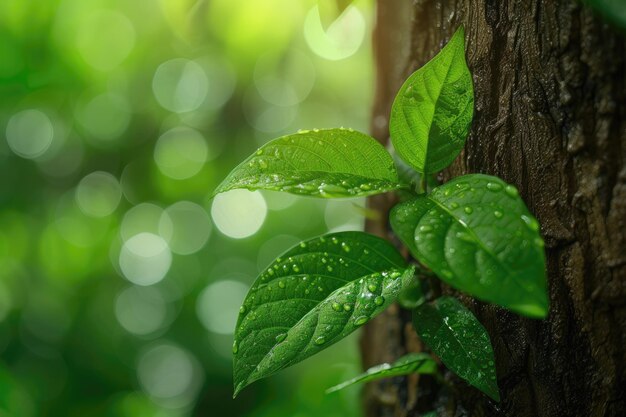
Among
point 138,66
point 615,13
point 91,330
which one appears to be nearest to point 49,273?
point 91,330

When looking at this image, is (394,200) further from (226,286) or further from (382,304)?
(226,286)

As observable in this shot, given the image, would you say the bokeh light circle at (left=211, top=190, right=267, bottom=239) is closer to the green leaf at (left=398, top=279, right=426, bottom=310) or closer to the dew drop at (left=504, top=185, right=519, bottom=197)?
the green leaf at (left=398, top=279, right=426, bottom=310)

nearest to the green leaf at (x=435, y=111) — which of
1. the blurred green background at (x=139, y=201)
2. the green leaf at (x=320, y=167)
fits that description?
the green leaf at (x=320, y=167)

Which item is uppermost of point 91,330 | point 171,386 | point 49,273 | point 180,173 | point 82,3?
point 82,3

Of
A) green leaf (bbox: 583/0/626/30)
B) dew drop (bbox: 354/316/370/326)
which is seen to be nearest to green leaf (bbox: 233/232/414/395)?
dew drop (bbox: 354/316/370/326)

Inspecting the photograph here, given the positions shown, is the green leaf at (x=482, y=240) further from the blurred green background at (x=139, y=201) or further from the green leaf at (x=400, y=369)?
the blurred green background at (x=139, y=201)

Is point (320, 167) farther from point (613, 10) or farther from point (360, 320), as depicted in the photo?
point (613, 10)
